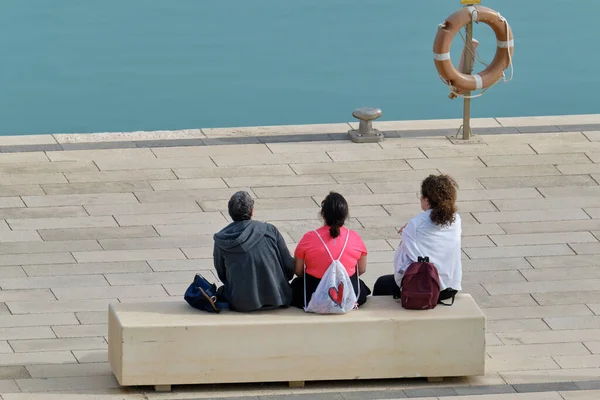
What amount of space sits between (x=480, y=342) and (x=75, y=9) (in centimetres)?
1481

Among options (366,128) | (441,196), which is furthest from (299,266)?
(366,128)

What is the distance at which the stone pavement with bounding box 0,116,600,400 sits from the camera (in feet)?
28.6

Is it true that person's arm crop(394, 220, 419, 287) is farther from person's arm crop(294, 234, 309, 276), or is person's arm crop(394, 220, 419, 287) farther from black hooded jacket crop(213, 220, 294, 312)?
black hooded jacket crop(213, 220, 294, 312)

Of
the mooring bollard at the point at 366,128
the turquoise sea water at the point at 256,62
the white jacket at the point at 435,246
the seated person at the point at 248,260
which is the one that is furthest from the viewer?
the turquoise sea water at the point at 256,62

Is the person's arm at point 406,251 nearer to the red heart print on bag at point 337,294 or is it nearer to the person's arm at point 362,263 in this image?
the person's arm at point 362,263

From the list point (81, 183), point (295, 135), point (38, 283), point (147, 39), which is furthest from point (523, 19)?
point (38, 283)

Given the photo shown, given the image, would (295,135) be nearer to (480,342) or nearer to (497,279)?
(497,279)

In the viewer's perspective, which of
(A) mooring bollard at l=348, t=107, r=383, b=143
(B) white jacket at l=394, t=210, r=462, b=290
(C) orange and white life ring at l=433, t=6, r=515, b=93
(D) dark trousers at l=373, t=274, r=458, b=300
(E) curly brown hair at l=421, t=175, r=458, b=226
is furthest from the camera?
(A) mooring bollard at l=348, t=107, r=383, b=143

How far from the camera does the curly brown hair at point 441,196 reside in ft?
27.6

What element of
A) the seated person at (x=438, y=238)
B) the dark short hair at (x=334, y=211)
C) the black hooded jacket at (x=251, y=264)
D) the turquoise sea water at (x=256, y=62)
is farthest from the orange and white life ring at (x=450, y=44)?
the black hooded jacket at (x=251, y=264)

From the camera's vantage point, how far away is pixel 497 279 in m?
10.2

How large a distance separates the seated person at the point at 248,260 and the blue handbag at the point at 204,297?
0.09 metres

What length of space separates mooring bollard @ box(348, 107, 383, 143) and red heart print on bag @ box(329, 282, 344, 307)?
4968 millimetres

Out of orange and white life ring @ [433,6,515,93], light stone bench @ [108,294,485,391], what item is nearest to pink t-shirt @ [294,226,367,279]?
light stone bench @ [108,294,485,391]
